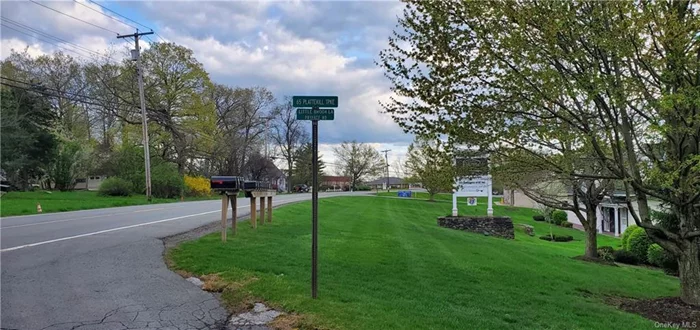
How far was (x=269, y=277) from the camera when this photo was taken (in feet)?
21.6

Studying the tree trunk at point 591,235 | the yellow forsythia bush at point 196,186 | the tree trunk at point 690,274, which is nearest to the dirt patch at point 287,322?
the tree trunk at point 690,274

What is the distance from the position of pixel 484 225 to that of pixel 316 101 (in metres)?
21.8

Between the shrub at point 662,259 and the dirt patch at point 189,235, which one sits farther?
the shrub at point 662,259

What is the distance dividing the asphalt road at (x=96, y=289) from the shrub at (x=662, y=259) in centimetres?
1572

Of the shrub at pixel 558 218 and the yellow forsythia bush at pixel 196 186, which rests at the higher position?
the yellow forsythia bush at pixel 196 186

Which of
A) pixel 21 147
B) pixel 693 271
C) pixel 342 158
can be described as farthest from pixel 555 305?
pixel 342 158

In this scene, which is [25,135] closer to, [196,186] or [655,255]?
[196,186]

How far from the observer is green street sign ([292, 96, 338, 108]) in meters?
5.89

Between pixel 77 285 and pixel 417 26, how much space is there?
19.7 feet

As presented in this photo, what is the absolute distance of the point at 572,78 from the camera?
695cm

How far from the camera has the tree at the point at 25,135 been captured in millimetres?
29672

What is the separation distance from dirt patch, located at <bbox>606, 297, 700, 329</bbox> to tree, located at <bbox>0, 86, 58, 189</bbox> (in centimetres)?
3195

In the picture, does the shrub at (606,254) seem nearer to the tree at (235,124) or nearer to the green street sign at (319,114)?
the green street sign at (319,114)

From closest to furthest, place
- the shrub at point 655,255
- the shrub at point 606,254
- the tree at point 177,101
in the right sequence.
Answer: the shrub at point 655,255, the shrub at point 606,254, the tree at point 177,101
